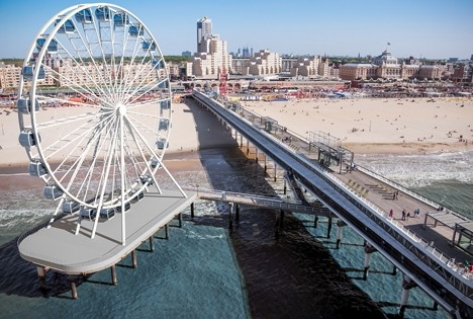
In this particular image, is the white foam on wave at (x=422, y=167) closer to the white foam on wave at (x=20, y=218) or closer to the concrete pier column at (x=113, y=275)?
the concrete pier column at (x=113, y=275)

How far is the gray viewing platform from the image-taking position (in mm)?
26109

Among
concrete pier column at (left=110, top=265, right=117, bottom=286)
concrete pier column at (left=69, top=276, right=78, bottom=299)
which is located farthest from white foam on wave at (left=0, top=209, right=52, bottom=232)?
concrete pier column at (left=110, top=265, right=117, bottom=286)

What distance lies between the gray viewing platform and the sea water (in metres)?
3.13

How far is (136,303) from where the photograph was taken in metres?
27.2

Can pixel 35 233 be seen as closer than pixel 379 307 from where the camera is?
No

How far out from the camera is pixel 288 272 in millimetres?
30734

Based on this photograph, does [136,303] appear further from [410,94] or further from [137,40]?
[410,94]

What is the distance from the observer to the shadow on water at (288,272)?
26484 mm

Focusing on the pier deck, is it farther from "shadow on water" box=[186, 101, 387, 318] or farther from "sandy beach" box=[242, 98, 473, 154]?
"sandy beach" box=[242, 98, 473, 154]

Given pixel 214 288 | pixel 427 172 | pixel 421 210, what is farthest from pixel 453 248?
pixel 427 172

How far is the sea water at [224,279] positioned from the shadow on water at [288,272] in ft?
0.26

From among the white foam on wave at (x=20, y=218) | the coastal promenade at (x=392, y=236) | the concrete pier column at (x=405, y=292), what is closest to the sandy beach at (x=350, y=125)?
the white foam on wave at (x=20, y=218)

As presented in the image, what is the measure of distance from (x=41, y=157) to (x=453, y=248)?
27005 millimetres

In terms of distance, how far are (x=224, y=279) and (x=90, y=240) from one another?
10.9 meters
